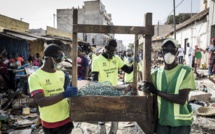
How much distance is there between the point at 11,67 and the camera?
10484 mm

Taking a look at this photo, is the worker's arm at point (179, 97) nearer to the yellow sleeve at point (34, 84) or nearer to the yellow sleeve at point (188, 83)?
the yellow sleeve at point (188, 83)

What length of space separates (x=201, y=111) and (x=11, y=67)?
8489 mm

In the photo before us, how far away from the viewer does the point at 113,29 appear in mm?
2535

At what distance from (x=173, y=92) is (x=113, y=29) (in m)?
0.99

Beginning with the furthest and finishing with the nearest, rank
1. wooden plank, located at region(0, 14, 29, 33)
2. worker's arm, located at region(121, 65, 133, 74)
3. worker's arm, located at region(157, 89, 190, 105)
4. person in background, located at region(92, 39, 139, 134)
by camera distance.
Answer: wooden plank, located at region(0, 14, 29, 33) < worker's arm, located at region(121, 65, 133, 74) < person in background, located at region(92, 39, 139, 134) < worker's arm, located at region(157, 89, 190, 105)

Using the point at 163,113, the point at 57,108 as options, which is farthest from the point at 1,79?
the point at 163,113

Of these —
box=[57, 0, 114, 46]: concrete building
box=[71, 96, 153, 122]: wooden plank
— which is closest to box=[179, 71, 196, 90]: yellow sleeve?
box=[71, 96, 153, 122]: wooden plank

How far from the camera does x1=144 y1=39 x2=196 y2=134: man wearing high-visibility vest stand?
2414mm

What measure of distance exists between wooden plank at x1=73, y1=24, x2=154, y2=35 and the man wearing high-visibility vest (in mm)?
278

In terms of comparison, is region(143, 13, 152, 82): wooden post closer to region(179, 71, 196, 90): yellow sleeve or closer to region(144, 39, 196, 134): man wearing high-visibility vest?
region(144, 39, 196, 134): man wearing high-visibility vest

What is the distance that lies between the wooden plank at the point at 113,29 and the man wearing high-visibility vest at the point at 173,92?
0.28 m

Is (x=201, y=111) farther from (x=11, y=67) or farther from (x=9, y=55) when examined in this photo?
(x=9, y=55)

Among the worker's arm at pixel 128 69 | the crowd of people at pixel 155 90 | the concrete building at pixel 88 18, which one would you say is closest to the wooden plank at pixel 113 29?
the crowd of people at pixel 155 90

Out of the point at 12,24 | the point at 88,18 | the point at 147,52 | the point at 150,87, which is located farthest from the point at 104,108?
the point at 88,18
